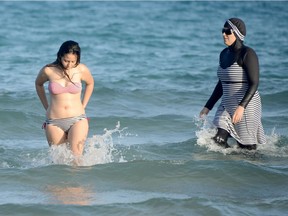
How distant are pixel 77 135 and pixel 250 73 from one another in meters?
1.99

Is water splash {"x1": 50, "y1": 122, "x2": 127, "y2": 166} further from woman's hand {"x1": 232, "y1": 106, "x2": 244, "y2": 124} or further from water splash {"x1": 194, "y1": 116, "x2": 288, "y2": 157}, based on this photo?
woman's hand {"x1": 232, "y1": 106, "x2": 244, "y2": 124}

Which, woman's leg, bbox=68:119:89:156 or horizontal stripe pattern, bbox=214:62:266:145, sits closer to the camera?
woman's leg, bbox=68:119:89:156

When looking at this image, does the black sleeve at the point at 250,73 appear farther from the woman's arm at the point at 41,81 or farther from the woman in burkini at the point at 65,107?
the woman's arm at the point at 41,81

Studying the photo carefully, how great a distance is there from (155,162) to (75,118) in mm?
1127

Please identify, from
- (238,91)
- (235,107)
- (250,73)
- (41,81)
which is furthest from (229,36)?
(41,81)

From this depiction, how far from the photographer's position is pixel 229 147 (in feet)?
28.9

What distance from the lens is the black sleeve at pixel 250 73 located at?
26.7 feet

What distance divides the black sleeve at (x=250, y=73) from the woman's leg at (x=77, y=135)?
1749 millimetres

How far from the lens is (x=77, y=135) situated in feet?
25.0

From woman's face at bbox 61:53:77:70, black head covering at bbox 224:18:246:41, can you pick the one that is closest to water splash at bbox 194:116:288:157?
black head covering at bbox 224:18:246:41

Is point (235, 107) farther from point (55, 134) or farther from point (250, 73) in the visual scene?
point (55, 134)

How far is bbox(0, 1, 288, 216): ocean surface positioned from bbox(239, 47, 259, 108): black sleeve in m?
0.71

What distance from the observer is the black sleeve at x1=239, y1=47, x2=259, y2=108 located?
8133 millimetres

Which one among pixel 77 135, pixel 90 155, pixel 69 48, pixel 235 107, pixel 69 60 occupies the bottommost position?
pixel 90 155
